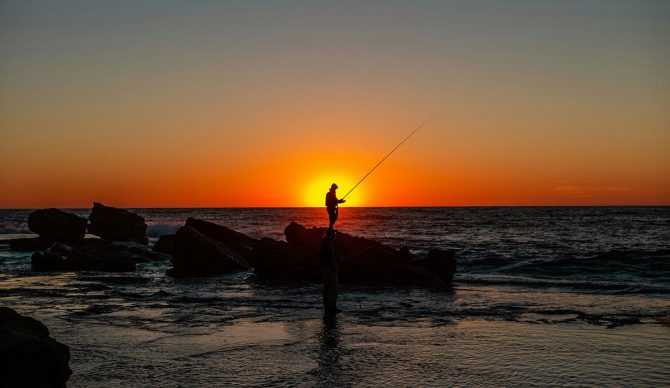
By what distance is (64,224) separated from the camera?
3856 centimetres

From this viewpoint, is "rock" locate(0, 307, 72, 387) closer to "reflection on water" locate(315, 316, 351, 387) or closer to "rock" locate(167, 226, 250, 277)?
"reflection on water" locate(315, 316, 351, 387)

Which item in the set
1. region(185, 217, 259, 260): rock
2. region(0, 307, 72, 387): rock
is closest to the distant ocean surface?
region(0, 307, 72, 387): rock

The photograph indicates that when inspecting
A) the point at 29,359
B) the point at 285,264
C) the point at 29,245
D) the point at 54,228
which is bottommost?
the point at 29,245

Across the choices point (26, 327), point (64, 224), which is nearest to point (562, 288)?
point (26, 327)

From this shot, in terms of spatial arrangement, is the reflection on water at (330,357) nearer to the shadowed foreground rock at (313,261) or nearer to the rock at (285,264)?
the shadowed foreground rock at (313,261)

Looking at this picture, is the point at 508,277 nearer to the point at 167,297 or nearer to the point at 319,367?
the point at 167,297

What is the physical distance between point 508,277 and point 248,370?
1638cm

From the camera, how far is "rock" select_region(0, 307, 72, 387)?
643 centimetres

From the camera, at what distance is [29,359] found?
6.57 m

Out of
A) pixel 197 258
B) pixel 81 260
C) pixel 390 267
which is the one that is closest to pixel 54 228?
pixel 81 260

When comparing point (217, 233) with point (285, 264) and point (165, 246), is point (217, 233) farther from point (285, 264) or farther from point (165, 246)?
point (285, 264)

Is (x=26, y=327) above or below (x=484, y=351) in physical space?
above

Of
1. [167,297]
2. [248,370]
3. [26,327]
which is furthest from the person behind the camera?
[167,297]

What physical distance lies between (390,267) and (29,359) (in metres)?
13.7
